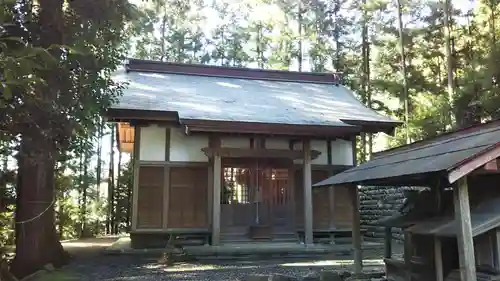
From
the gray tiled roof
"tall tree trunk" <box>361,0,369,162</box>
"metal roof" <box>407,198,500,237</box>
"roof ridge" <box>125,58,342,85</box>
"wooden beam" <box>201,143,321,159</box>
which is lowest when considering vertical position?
"metal roof" <box>407,198,500,237</box>

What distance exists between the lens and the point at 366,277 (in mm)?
6445

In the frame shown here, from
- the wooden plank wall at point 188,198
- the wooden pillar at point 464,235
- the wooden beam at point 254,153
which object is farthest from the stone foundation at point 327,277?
the wooden plank wall at point 188,198

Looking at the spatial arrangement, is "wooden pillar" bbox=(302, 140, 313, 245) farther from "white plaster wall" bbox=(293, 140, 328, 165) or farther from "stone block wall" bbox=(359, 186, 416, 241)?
"stone block wall" bbox=(359, 186, 416, 241)

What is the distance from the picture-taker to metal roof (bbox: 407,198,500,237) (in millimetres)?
4148

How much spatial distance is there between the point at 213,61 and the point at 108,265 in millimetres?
18670

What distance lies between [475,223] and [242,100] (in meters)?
8.69

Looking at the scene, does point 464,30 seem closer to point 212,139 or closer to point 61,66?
point 212,139

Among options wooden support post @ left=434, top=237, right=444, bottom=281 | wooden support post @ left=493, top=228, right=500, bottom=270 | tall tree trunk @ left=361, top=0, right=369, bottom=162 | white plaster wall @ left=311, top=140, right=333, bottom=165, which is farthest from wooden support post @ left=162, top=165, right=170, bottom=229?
tall tree trunk @ left=361, top=0, right=369, bottom=162

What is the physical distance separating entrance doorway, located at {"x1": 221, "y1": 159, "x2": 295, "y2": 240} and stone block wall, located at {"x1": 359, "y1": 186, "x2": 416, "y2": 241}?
3.20 meters

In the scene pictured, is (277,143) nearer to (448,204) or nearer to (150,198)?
(150,198)

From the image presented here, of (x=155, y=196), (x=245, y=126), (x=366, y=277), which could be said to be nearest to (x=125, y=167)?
(x=155, y=196)

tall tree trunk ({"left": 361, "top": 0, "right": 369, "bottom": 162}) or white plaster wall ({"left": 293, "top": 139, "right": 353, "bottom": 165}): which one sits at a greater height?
tall tree trunk ({"left": 361, "top": 0, "right": 369, "bottom": 162})

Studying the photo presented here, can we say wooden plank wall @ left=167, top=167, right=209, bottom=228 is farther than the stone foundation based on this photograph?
Yes

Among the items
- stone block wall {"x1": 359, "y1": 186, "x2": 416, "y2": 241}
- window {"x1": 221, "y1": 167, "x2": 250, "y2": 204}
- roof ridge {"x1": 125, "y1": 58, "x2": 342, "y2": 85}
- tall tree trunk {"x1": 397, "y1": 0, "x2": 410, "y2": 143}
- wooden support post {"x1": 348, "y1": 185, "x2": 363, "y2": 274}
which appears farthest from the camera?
tall tree trunk {"x1": 397, "y1": 0, "x2": 410, "y2": 143}
